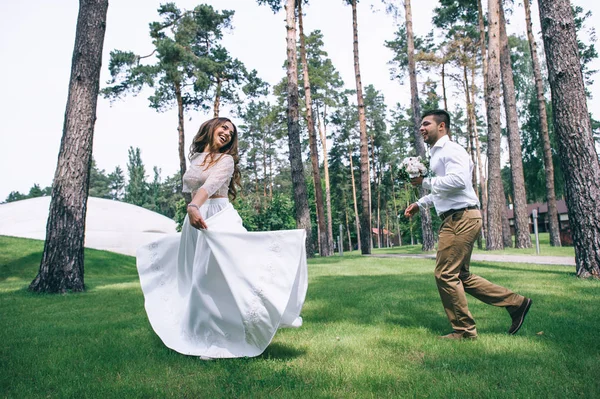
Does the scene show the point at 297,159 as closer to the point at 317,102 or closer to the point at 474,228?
the point at 474,228

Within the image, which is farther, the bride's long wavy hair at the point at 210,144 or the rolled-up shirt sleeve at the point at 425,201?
the rolled-up shirt sleeve at the point at 425,201

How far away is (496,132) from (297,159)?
8117 millimetres

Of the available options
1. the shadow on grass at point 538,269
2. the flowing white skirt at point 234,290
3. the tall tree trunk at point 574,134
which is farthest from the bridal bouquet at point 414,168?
the shadow on grass at point 538,269

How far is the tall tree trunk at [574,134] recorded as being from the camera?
25.7ft

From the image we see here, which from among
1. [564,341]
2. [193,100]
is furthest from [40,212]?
[564,341]

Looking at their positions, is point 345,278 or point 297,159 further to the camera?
point 297,159

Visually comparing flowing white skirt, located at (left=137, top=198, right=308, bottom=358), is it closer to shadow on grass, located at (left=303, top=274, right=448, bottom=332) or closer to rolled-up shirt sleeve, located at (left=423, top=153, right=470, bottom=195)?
rolled-up shirt sleeve, located at (left=423, top=153, right=470, bottom=195)

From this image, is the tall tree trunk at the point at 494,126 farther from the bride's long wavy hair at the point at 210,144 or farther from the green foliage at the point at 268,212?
the green foliage at the point at 268,212

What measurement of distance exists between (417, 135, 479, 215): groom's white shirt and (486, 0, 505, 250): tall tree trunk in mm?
13576

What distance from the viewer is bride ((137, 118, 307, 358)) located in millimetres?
3758

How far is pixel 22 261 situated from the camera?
15375 mm

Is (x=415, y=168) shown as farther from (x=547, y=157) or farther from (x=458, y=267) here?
(x=547, y=157)

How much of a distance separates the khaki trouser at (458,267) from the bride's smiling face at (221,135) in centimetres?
241

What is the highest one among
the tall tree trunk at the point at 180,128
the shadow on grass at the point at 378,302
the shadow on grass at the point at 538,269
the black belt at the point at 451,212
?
the tall tree trunk at the point at 180,128
